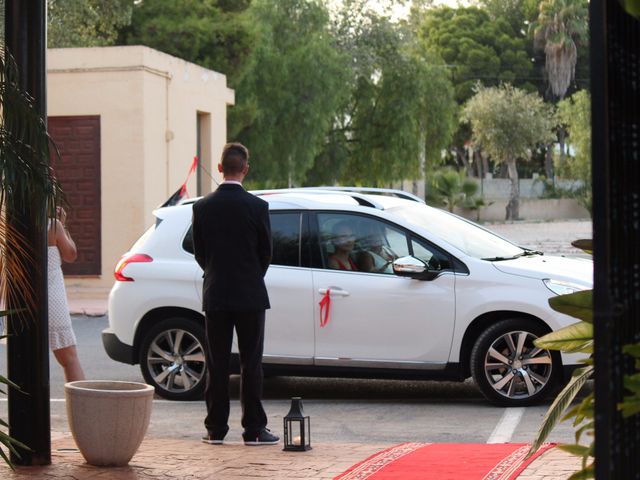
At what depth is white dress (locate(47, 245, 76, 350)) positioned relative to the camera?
8.77m

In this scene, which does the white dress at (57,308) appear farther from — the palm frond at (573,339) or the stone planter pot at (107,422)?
the palm frond at (573,339)

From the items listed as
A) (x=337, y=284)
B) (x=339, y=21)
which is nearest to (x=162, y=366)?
(x=337, y=284)

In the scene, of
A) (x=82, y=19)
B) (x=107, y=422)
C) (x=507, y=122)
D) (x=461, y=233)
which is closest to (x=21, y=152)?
(x=107, y=422)

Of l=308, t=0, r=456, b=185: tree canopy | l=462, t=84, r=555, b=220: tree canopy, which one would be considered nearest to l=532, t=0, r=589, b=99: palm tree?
l=462, t=84, r=555, b=220: tree canopy

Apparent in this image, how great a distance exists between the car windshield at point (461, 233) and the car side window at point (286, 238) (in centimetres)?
85

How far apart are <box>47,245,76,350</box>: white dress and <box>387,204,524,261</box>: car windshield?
3027mm

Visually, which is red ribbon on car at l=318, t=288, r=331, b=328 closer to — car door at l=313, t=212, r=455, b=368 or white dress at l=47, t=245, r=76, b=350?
car door at l=313, t=212, r=455, b=368

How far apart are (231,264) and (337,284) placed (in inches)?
89.7

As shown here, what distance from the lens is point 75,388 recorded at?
7.08 metres

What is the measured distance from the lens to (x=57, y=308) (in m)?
8.77

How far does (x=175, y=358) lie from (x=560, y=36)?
48545 mm

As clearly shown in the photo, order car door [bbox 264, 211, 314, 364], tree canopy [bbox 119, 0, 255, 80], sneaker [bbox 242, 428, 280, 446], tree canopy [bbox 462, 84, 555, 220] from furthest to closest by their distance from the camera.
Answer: tree canopy [bbox 462, 84, 555, 220], tree canopy [bbox 119, 0, 255, 80], car door [bbox 264, 211, 314, 364], sneaker [bbox 242, 428, 280, 446]

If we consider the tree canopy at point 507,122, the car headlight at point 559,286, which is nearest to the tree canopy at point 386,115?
the tree canopy at point 507,122

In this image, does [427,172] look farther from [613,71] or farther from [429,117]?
[613,71]
